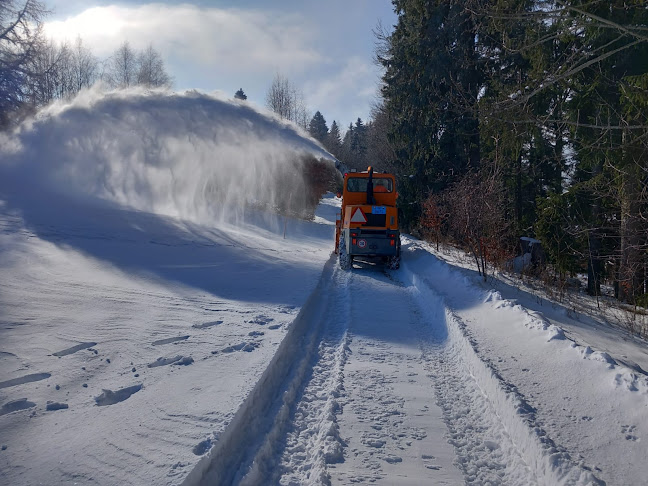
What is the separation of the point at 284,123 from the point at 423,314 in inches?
371

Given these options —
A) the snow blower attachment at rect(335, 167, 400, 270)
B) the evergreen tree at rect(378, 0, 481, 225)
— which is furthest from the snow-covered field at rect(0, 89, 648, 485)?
the evergreen tree at rect(378, 0, 481, 225)

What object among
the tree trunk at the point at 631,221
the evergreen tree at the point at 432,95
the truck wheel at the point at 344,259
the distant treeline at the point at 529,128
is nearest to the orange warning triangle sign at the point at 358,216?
the truck wheel at the point at 344,259

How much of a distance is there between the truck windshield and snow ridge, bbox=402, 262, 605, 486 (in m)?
9.61

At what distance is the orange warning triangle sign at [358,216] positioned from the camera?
14.1 m

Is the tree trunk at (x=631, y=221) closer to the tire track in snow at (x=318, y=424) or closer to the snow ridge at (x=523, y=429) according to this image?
the snow ridge at (x=523, y=429)

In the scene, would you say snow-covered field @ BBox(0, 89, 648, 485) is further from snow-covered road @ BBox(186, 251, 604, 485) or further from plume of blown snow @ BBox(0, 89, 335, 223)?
plume of blown snow @ BBox(0, 89, 335, 223)

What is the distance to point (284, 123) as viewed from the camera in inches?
628

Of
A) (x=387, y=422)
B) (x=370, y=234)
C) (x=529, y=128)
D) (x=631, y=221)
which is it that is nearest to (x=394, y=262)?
(x=370, y=234)

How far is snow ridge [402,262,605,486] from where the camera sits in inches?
136

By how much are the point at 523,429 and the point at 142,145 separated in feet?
47.0

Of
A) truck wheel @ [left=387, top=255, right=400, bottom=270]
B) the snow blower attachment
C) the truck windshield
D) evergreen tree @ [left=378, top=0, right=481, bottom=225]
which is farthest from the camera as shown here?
evergreen tree @ [left=378, top=0, right=481, bottom=225]

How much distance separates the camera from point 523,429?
4172mm

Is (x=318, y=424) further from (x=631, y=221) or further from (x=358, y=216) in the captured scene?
(x=631, y=221)

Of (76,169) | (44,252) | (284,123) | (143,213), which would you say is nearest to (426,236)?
(284,123)
